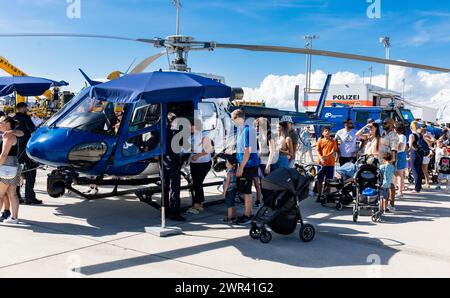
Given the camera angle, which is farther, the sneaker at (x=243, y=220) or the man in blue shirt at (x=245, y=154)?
the sneaker at (x=243, y=220)

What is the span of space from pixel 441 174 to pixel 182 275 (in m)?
8.41

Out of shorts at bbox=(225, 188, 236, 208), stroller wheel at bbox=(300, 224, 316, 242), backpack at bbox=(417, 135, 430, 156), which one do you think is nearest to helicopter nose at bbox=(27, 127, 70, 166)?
shorts at bbox=(225, 188, 236, 208)

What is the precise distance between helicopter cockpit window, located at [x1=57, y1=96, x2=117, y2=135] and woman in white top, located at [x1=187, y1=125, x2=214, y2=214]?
1261mm

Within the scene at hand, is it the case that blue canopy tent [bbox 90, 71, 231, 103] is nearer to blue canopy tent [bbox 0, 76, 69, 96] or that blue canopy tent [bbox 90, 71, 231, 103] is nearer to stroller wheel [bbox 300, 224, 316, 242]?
stroller wheel [bbox 300, 224, 316, 242]

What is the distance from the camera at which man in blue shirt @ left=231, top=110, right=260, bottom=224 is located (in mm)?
5781

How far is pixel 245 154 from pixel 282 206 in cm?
96

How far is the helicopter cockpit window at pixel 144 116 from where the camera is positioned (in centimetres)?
635

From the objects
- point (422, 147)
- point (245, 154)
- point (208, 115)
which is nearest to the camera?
point (245, 154)

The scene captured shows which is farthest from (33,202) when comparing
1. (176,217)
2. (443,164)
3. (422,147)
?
(443,164)

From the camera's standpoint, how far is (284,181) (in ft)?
17.0

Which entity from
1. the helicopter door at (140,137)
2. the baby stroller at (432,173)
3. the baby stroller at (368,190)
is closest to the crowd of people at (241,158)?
the baby stroller at (368,190)

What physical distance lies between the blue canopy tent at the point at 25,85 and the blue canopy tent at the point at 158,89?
4.02 m

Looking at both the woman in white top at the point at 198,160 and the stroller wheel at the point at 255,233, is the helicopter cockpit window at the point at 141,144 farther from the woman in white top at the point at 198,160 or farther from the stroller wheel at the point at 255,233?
the stroller wheel at the point at 255,233

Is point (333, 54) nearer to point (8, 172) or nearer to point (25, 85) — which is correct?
point (8, 172)
